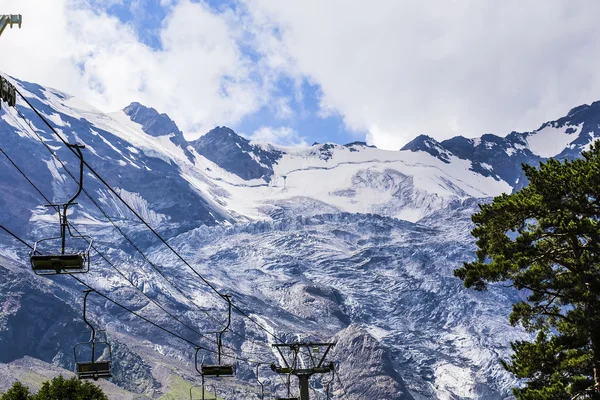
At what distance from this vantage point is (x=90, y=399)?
272 ft

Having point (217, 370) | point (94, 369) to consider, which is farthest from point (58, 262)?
point (217, 370)

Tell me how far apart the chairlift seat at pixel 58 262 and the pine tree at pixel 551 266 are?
2282cm

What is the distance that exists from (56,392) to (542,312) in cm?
5503

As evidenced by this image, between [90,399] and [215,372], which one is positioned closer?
[215,372]

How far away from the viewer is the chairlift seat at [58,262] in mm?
26123

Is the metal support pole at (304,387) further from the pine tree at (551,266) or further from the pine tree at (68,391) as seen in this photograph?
the pine tree at (68,391)

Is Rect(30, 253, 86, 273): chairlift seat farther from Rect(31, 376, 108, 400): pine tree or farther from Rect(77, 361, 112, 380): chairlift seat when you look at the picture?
Rect(31, 376, 108, 400): pine tree

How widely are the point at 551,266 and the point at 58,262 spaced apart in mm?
25409

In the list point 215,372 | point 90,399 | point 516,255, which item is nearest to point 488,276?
point 516,255

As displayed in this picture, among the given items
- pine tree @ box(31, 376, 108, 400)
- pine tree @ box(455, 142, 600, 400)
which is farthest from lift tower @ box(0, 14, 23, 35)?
pine tree @ box(31, 376, 108, 400)

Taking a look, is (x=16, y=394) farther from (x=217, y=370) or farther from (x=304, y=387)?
(x=217, y=370)

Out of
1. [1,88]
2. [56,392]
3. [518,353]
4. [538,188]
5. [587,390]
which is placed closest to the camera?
[1,88]

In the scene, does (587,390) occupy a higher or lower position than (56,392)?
lower

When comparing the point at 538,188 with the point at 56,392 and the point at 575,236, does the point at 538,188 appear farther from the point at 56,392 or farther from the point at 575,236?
the point at 56,392
